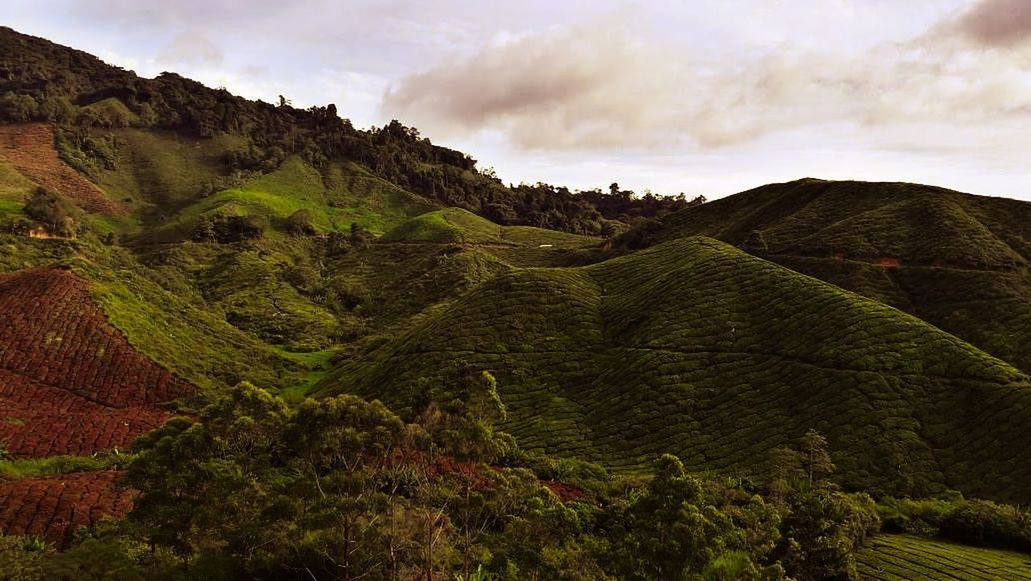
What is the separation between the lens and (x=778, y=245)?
82.7 m

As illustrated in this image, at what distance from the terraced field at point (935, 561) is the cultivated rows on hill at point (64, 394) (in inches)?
1346

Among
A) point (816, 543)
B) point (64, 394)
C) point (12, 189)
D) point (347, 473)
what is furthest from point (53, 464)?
point (12, 189)

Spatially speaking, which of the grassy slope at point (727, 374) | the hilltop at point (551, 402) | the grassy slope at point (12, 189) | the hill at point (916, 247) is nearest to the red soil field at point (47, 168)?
the grassy slope at point (12, 189)

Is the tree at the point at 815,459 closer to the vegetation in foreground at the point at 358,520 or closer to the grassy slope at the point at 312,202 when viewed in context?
the vegetation in foreground at the point at 358,520

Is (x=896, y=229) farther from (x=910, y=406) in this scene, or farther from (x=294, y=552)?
(x=294, y=552)

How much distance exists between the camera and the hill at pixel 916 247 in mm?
58250

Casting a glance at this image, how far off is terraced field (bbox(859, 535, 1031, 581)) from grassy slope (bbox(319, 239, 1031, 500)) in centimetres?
677

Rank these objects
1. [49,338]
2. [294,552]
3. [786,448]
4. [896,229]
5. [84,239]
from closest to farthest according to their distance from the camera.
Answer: [294,552], [786,448], [49,338], [896,229], [84,239]

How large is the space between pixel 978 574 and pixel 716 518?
15525 millimetres

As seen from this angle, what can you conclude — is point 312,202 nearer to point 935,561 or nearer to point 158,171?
point 158,171

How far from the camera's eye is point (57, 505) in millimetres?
26219

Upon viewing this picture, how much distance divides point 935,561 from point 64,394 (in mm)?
59900

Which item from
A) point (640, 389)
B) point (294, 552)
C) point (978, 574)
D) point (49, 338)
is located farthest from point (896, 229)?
point (49, 338)

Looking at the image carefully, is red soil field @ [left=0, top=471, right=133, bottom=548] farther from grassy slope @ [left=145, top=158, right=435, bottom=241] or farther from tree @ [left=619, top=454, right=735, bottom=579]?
grassy slope @ [left=145, top=158, right=435, bottom=241]
